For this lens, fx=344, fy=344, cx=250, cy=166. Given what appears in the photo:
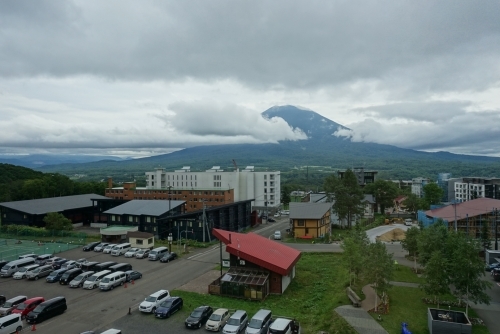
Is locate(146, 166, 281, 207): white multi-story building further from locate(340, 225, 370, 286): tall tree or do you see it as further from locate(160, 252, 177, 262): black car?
locate(340, 225, 370, 286): tall tree

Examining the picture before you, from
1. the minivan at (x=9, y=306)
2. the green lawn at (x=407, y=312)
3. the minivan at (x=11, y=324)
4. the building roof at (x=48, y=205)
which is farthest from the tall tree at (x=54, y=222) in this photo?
the green lawn at (x=407, y=312)

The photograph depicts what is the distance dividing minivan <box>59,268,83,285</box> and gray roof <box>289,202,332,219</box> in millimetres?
22365

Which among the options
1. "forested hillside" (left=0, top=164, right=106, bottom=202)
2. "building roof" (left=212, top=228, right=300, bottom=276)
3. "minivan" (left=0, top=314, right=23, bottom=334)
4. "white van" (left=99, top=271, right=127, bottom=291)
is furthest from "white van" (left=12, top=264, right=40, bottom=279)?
"forested hillside" (left=0, top=164, right=106, bottom=202)

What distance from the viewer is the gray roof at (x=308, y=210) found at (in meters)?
37.5

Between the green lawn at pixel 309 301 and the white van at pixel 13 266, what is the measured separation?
12670 mm

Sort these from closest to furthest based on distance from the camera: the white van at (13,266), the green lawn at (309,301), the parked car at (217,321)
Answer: the parked car at (217,321), the green lawn at (309,301), the white van at (13,266)

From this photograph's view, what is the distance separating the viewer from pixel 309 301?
18297mm

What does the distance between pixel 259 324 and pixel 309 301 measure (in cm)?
511

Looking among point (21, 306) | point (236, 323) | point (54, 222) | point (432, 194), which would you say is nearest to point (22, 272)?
point (21, 306)

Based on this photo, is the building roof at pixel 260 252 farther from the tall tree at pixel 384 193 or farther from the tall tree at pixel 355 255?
the tall tree at pixel 384 193

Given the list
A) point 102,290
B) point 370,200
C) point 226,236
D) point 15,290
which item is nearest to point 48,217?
point 15,290

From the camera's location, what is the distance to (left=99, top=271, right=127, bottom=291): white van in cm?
1986

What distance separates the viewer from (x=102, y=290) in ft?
65.3

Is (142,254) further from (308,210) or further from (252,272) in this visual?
(308,210)
